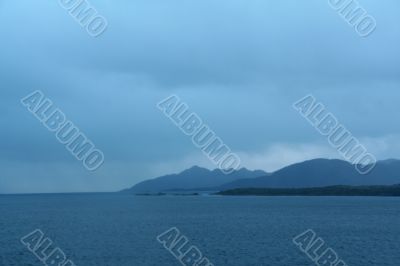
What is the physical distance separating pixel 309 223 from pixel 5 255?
39.3 m

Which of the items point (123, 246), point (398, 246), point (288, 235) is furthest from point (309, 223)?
point (123, 246)

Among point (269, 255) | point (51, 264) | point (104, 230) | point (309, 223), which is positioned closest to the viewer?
point (51, 264)

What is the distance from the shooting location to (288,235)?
53875mm

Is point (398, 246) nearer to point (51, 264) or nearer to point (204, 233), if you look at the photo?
point (204, 233)

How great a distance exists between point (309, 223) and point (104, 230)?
2490 centimetres

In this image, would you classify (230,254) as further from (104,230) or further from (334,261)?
(104,230)

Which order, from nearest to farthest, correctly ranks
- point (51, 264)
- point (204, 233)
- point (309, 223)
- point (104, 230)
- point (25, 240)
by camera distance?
point (51, 264), point (25, 240), point (204, 233), point (104, 230), point (309, 223)

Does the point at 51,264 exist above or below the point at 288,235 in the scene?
below

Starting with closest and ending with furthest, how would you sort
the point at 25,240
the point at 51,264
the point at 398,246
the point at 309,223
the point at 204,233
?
1. the point at 51,264
2. the point at 398,246
3. the point at 25,240
4. the point at 204,233
5. the point at 309,223

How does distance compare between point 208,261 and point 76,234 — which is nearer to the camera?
point 208,261

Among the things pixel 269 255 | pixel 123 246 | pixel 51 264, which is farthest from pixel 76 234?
pixel 269 255

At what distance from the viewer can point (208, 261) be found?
38.5 meters

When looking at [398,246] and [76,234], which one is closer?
[398,246]

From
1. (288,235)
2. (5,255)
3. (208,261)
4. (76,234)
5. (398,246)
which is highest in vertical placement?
(398,246)
